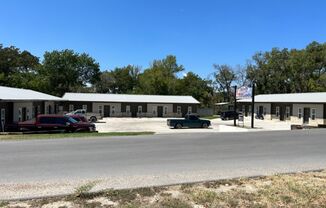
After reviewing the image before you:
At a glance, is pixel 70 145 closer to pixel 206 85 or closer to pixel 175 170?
pixel 175 170

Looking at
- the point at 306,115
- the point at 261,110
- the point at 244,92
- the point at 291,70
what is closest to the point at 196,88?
the point at 291,70

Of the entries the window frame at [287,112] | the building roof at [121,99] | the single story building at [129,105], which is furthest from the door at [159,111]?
the window frame at [287,112]

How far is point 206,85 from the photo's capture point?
9719 cm

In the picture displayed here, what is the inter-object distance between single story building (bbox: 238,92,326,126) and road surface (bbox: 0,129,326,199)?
99.7 ft

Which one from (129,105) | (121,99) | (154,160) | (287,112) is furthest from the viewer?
(121,99)

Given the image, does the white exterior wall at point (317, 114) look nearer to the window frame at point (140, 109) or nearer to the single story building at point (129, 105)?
the single story building at point (129, 105)

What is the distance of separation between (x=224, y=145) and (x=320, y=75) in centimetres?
6982

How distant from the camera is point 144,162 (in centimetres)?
1293

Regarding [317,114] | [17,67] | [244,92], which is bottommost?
[317,114]

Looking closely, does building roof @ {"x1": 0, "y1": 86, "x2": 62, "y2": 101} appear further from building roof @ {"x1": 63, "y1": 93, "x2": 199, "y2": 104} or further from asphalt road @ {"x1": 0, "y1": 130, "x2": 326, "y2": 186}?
building roof @ {"x1": 63, "y1": 93, "x2": 199, "y2": 104}

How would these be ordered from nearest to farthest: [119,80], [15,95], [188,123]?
[15,95] → [188,123] → [119,80]

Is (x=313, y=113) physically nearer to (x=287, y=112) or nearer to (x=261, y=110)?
(x=287, y=112)

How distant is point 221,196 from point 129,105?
5820 centimetres

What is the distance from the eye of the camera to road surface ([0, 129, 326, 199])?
9.92m
